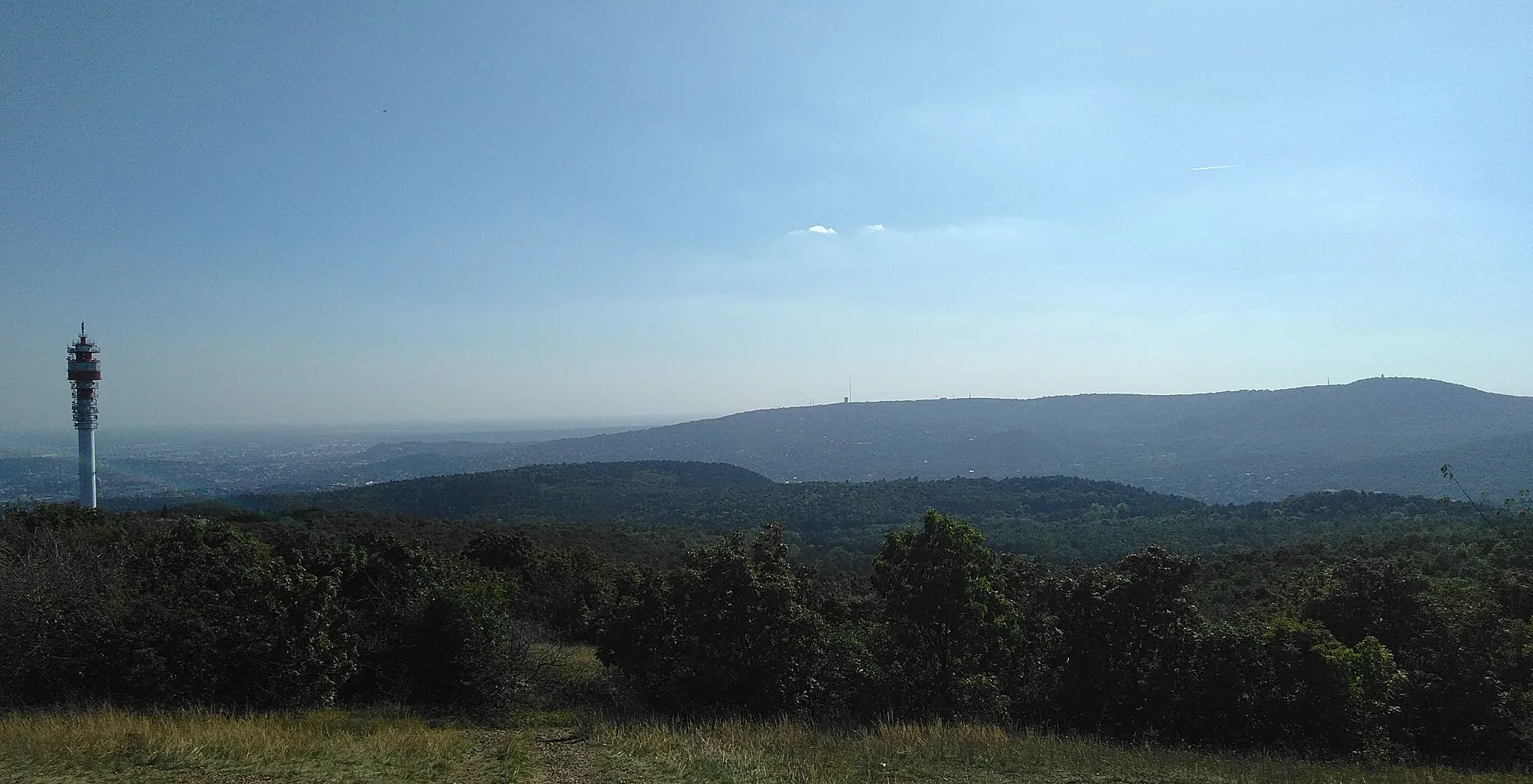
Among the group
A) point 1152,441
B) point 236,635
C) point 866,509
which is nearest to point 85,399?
point 236,635

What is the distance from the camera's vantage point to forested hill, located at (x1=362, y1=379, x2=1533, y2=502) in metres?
105

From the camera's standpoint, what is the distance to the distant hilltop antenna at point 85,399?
4859 centimetres

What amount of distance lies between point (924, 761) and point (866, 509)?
80807 millimetres

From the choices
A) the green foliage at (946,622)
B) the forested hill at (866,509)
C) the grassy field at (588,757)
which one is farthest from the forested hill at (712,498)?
the green foliage at (946,622)

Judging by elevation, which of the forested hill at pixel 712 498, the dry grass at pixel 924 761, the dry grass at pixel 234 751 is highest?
the dry grass at pixel 234 751

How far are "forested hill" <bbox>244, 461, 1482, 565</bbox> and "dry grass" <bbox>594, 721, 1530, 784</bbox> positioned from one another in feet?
110

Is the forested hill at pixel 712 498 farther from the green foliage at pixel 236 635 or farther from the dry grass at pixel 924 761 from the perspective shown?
the dry grass at pixel 924 761

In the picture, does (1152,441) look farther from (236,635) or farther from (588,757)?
(236,635)

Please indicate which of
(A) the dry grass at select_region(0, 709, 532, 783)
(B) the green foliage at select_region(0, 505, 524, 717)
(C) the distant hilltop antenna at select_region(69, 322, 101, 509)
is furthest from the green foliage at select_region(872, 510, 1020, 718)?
(C) the distant hilltop antenna at select_region(69, 322, 101, 509)

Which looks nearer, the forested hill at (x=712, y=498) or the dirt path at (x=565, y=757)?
the dirt path at (x=565, y=757)

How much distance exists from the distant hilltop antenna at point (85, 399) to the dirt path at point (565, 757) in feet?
186

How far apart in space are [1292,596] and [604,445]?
15811 cm

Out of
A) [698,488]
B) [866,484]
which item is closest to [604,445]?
[698,488]

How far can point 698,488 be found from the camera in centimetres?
10550
